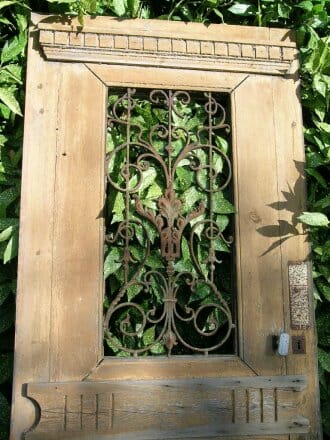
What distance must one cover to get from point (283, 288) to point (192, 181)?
1.52ft

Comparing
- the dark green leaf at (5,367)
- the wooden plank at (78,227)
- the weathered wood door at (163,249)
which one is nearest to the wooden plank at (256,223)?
the weathered wood door at (163,249)

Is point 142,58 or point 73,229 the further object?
point 142,58

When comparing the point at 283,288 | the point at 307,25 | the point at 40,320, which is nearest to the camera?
the point at 40,320

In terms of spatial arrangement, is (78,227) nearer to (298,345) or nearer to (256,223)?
(256,223)

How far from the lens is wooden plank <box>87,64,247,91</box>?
160cm

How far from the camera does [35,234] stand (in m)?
1.48

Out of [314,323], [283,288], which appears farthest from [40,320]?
[314,323]

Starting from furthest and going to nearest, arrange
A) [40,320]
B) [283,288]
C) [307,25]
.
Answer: [307,25] < [283,288] < [40,320]

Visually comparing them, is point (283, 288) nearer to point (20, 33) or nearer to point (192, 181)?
point (192, 181)

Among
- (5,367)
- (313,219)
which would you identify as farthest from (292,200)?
(5,367)

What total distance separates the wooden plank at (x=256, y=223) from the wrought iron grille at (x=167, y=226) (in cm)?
5

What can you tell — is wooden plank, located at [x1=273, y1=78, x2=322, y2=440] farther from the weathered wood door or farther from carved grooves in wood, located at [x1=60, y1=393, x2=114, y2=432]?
carved grooves in wood, located at [x1=60, y1=393, x2=114, y2=432]

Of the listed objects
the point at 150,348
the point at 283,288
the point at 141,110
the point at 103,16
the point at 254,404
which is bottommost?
the point at 254,404

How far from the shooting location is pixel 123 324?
1.54 m
